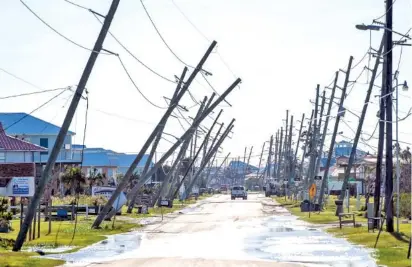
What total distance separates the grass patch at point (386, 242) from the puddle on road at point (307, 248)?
0.44 meters

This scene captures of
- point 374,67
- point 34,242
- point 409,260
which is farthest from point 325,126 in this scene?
point 409,260

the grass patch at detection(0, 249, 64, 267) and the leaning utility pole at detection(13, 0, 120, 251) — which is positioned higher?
the leaning utility pole at detection(13, 0, 120, 251)

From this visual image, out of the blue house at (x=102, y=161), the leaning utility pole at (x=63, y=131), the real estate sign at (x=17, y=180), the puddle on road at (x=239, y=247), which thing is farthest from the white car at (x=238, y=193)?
the leaning utility pole at (x=63, y=131)

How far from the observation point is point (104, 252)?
3186 cm

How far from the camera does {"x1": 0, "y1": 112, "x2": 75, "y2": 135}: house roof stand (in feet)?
352

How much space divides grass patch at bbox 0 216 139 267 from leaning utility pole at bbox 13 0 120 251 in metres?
0.95

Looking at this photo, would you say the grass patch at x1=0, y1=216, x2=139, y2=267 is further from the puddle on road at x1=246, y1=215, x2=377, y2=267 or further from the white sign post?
the puddle on road at x1=246, y1=215, x2=377, y2=267

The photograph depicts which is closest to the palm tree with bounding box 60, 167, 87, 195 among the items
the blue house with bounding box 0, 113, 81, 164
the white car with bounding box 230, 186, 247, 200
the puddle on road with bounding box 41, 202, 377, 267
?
the blue house with bounding box 0, 113, 81, 164

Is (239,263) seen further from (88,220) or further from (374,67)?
(88,220)

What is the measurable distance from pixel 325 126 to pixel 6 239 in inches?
1742

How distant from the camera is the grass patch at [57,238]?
2695cm

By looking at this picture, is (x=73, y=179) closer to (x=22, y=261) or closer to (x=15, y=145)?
(x=15, y=145)

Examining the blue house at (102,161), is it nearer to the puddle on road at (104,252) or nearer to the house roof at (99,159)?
the house roof at (99,159)

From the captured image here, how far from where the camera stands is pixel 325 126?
251 feet
